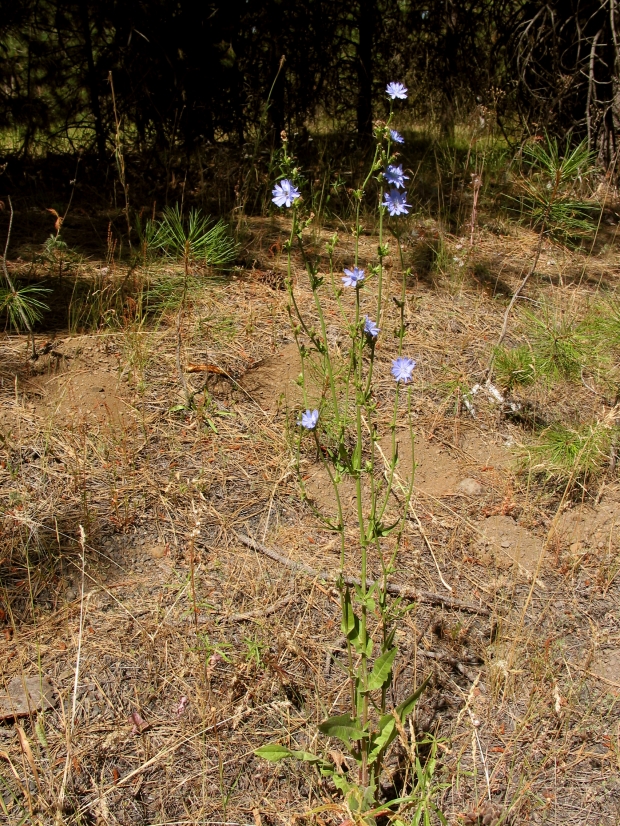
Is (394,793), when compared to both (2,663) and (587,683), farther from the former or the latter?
(2,663)

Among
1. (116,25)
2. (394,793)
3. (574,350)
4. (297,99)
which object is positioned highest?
(116,25)

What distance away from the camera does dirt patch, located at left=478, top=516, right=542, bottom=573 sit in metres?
2.38

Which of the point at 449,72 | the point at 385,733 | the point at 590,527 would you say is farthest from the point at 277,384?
the point at 449,72

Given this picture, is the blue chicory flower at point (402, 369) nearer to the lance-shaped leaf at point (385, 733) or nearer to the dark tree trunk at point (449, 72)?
the lance-shaped leaf at point (385, 733)

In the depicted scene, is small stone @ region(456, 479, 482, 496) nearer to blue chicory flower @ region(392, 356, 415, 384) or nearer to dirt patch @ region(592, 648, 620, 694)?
dirt patch @ region(592, 648, 620, 694)

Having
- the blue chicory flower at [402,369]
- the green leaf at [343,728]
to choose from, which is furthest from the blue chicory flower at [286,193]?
the green leaf at [343,728]

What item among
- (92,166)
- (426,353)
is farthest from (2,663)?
(92,166)

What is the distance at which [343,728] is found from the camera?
163 centimetres

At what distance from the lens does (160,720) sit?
184 cm

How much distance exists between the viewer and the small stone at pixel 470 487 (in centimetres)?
264

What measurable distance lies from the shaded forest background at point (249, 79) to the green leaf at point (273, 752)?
3053 mm

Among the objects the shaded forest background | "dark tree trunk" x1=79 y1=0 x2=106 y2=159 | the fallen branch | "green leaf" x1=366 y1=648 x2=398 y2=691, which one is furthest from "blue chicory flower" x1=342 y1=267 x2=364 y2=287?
"dark tree trunk" x1=79 y1=0 x2=106 y2=159

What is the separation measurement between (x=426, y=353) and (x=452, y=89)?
2.92m

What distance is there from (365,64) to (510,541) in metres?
3.87
